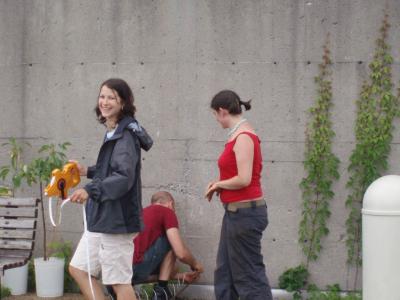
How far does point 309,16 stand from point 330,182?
1.32 m

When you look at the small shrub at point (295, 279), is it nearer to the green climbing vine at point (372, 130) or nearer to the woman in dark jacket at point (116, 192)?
the green climbing vine at point (372, 130)

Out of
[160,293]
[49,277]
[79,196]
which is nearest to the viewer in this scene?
[79,196]

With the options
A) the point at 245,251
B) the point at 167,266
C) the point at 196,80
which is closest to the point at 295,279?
the point at 167,266

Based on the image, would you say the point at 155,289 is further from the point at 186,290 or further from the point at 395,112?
the point at 395,112

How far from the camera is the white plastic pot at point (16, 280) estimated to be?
648 cm

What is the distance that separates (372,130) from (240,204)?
1567mm

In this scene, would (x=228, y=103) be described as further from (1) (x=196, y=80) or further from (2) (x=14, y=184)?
(2) (x=14, y=184)

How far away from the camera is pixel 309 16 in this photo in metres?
6.20

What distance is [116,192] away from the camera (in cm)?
453

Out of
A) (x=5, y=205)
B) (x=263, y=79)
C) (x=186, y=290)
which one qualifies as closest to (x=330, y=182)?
(x=263, y=79)

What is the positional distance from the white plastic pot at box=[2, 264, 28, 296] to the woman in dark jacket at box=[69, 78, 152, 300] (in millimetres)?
1743

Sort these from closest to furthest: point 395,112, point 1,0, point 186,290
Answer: point 395,112 < point 186,290 < point 1,0

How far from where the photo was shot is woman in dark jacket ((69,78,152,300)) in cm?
457

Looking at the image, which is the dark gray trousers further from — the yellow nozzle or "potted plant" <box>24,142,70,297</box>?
"potted plant" <box>24,142,70,297</box>
